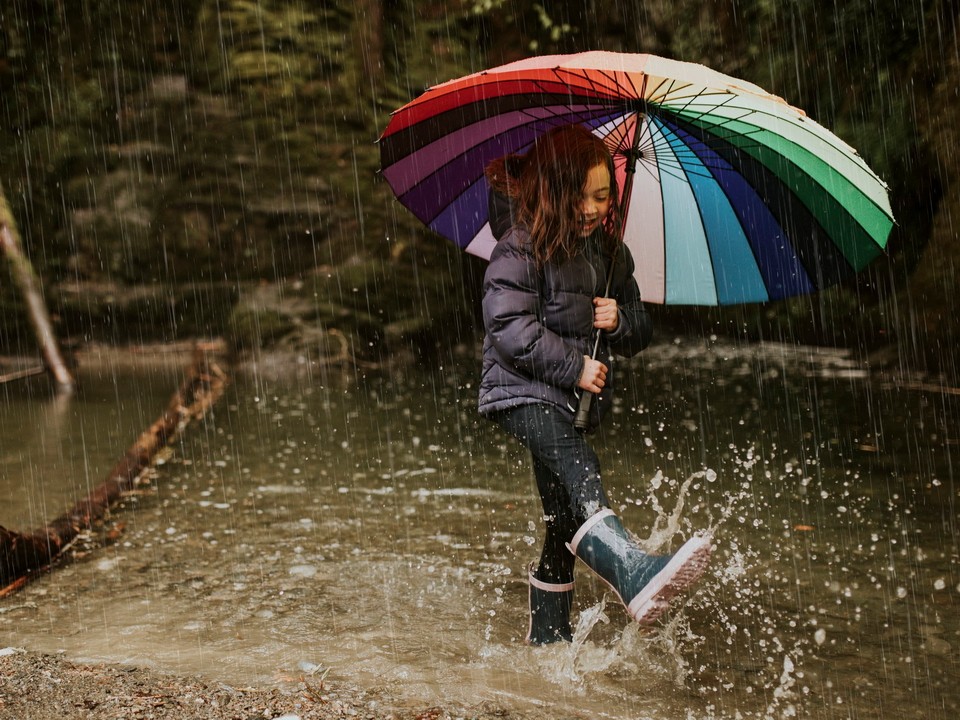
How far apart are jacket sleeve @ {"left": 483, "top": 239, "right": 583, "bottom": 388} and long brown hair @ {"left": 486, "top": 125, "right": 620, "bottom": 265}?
3.6 inches

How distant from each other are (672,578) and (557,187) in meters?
1.49

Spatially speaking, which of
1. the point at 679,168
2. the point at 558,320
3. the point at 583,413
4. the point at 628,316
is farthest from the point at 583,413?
the point at 679,168

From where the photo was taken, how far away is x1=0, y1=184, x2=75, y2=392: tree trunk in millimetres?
11555

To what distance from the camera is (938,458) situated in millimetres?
7500

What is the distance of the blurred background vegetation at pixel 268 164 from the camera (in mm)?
13656

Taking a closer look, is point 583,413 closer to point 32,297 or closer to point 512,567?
point 512,567

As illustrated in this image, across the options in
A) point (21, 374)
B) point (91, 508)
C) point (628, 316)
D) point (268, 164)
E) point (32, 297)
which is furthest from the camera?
point (268, 164)

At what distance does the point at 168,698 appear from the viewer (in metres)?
3.50

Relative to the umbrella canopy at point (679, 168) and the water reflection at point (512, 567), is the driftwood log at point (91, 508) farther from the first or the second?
the umbrella canopy at point (679, 168)

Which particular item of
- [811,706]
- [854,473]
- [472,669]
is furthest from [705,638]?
[854,473]

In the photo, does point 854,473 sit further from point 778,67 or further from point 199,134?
point 199,134

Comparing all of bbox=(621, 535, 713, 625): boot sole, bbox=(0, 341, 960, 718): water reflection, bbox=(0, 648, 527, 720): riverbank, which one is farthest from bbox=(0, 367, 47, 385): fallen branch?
bbox=(621, 535, 713, 625): boot sole

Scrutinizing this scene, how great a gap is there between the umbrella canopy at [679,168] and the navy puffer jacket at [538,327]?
624 millimetres

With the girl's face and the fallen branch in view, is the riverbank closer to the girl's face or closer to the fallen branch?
the girl's face
